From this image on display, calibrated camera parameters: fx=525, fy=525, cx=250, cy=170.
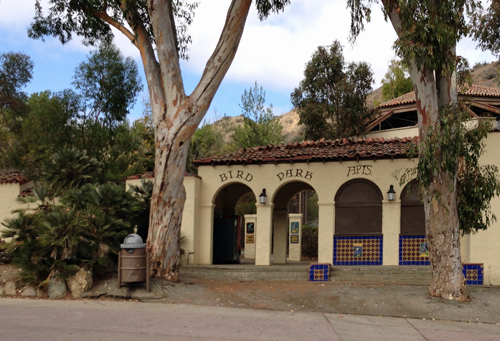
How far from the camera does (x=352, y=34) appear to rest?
13133mm

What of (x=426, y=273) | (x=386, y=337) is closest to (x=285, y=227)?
(x=426, y=273)

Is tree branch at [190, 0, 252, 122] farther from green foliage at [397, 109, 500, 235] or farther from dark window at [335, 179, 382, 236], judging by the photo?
dark window at [335, 179, 382, 236]

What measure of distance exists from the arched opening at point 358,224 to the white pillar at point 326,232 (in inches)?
6.4

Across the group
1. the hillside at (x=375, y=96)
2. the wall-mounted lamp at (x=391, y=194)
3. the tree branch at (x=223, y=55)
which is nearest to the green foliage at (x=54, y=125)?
the tree branch at (x=223, y=55)

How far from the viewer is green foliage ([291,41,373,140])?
29625 mm

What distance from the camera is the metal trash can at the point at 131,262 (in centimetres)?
1123

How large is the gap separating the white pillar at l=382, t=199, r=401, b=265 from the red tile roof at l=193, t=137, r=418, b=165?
1.63 m

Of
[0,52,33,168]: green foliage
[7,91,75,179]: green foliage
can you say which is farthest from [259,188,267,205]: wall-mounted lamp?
[0,52,33,168]: green foliage

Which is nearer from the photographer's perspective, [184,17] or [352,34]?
[352,34]

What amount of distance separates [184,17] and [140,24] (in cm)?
260

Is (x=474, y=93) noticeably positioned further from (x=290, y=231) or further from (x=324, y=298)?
(x=324, y=298)

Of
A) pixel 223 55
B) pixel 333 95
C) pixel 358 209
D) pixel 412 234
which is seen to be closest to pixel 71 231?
pixel 223 55

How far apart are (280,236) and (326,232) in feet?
13.2

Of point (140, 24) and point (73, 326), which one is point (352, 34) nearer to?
point (140, 24)
